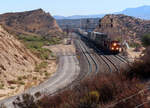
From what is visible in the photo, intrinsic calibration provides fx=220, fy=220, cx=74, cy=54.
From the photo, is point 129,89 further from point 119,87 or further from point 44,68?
point 44,68

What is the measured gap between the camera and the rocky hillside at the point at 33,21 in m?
133

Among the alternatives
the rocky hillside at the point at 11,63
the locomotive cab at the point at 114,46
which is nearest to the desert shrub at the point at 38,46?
the rocky hillside at the point at 11,63

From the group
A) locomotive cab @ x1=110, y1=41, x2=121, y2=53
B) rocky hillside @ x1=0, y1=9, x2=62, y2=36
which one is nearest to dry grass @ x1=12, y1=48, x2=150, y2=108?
locomotive cab @ x1=110, y1=41, x2=121, y2=53

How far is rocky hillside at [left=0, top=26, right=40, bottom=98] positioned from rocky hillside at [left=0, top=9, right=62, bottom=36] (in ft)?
311

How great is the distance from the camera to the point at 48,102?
44.7ft

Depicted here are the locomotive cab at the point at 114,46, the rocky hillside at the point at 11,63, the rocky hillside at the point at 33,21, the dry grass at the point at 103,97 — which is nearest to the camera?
the dry grass at the point at 103,97

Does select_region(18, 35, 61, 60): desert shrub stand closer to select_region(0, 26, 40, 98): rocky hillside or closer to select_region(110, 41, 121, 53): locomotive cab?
select_region(0, 26, 40, 98): rocky hillside

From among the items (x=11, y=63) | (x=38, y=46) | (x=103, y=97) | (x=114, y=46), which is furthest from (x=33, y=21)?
(x=103, y=97)

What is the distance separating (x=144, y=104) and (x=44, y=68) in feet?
91.0

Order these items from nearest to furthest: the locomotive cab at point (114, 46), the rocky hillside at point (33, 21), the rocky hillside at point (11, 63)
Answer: the rocky hillside at point (11, 63) < the locomotive cab at point (114, 46) < the rocky hillside at point (33, 21)

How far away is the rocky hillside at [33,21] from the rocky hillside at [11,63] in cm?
9473

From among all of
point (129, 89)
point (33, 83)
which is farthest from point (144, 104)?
point (33, 83)

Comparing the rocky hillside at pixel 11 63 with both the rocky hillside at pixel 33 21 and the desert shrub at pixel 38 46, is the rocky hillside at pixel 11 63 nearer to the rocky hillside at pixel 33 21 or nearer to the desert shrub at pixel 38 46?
the desert shrub at pixel 38 46

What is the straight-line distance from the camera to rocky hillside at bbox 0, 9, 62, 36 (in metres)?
133
